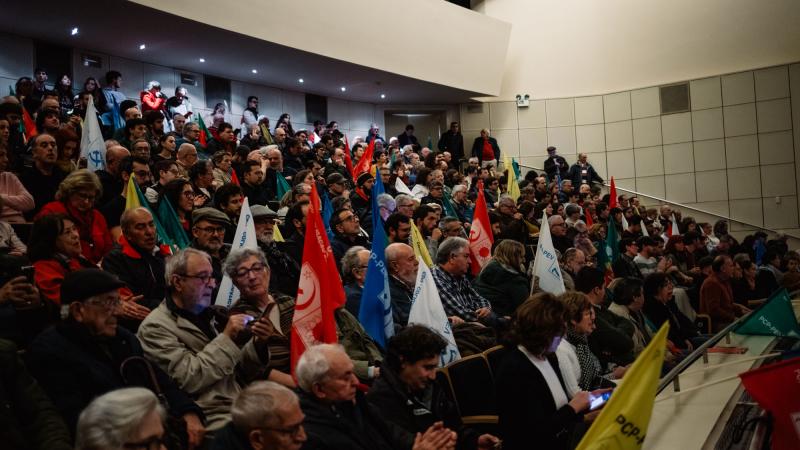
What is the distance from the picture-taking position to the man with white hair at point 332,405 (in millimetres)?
3033

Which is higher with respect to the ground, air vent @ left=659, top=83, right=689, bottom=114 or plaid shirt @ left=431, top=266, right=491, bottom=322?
air vent @ left=659, top=83, right=689, bottom=114

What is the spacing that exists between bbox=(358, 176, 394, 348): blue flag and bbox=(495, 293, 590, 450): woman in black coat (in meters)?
0.90

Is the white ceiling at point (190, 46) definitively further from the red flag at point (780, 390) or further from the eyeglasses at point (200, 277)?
the red flag at point (780, 390)

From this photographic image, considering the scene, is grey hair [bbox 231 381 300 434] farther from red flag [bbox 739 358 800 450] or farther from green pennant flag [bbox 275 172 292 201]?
green pennant flag [bbox 275 172 292 201]

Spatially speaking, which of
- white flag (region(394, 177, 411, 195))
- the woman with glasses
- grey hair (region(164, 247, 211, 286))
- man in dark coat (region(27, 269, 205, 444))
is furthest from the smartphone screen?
white flag (region(394, 177, 411, 195))

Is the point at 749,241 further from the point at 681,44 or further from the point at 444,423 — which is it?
the point at 444,423

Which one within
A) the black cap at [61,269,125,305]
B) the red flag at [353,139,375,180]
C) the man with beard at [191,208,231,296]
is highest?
the red flag at [353,139,375,180]

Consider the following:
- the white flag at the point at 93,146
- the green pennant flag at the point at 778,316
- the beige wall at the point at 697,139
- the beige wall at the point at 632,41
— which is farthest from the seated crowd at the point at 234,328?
the beige wall at the point at 632,41

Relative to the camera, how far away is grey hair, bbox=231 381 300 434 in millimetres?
2627

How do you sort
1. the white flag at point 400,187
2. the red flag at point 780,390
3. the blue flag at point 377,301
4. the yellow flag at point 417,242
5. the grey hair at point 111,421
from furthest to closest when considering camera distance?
the white flag at point 400,187 → the yellow flag at point 417,242 → the blue flag at point 377,301 → the red flag at point 780,390 → the grey hair at point 111,421

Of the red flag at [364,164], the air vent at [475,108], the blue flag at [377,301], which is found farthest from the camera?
the air vent at [475,108]

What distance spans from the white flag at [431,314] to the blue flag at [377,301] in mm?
169

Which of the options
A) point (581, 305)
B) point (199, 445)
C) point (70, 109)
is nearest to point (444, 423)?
point (199, 445)

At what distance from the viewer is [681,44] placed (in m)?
18.4
